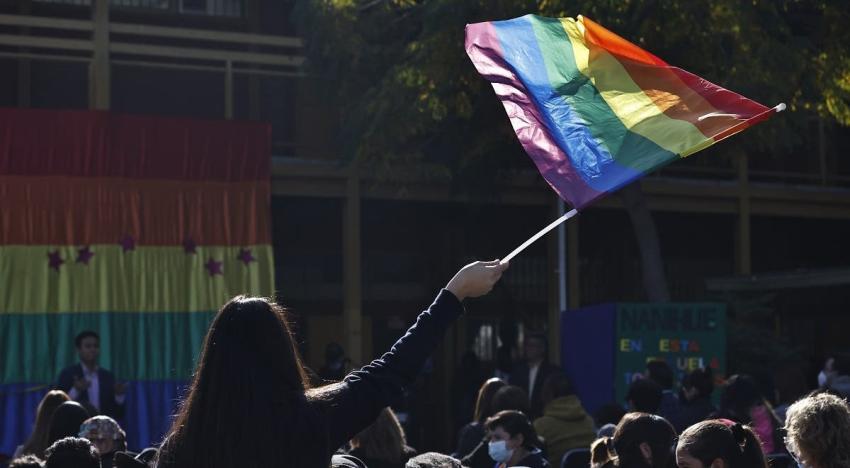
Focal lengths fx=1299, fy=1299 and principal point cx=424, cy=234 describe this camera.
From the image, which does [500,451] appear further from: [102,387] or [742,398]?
[102,387]

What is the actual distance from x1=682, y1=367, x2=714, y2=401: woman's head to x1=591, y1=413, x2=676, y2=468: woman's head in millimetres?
3791

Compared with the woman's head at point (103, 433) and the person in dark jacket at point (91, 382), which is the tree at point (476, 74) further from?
the woman's head at point (103, 433)

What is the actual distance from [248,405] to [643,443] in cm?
298

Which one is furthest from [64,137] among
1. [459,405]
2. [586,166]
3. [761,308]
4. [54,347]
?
[586,166]

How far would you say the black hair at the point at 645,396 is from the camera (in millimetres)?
8500

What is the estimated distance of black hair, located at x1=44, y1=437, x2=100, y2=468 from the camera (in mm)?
5316

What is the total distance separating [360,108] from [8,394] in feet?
15.9

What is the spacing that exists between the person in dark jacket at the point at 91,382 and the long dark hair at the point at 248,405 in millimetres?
8600

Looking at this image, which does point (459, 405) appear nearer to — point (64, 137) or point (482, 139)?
point (482, 139)

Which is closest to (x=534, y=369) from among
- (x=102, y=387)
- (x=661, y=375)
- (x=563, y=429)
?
(x=661, y=375)

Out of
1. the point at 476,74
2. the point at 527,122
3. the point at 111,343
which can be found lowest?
the point at 111,343

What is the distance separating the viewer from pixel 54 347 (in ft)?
44.4

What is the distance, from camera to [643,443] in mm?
5488

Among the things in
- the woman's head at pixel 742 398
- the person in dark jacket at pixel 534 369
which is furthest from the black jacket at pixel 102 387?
the woman's head at pixel 742 398
